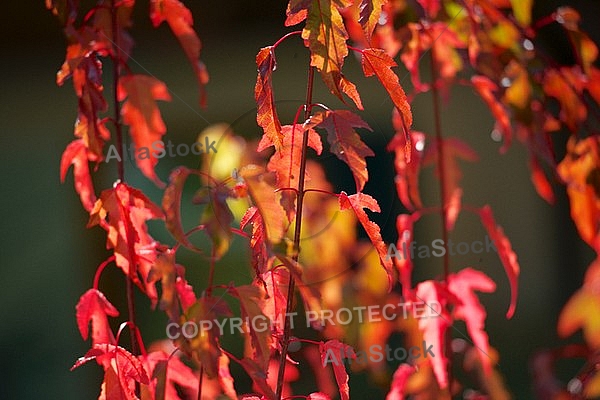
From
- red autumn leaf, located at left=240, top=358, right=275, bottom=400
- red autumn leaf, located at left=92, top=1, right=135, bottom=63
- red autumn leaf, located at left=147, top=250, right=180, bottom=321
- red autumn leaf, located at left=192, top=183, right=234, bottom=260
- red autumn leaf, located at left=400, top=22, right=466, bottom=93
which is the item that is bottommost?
red autumn leaf, located at left=240, top=358, right=275, bottom=400

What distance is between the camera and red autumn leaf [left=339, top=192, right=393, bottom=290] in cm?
51

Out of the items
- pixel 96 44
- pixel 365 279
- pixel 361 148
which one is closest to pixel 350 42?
pixel 365 279

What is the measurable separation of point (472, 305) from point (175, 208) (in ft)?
1.31

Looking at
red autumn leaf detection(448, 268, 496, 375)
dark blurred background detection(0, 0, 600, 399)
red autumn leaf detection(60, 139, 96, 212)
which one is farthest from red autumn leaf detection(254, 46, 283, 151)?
dark blurred background detection(0, 0, 600, 399)

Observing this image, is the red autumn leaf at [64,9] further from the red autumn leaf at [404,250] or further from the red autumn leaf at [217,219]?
Answer: the red autumn leaf at [404,250]

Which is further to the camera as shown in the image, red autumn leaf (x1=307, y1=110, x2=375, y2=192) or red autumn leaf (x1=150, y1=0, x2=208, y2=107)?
red autumn leaf (x1=150, y1=0, x2=208, y2=107)

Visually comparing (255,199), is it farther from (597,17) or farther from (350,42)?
(597,17)

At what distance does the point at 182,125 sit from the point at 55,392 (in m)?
0.75

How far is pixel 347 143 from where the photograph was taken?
506 mm

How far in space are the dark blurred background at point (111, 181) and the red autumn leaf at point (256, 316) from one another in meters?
0.90

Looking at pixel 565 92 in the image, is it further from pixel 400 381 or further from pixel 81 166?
pixel 81 166

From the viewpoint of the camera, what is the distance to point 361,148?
1.66 feet

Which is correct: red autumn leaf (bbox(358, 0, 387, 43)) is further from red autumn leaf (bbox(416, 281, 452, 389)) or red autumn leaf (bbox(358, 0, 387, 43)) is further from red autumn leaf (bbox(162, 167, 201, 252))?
red autumn leaf (bbox(416, 281, 452, 389))

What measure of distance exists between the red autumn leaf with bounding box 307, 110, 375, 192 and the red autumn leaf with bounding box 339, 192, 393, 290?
0.01m
